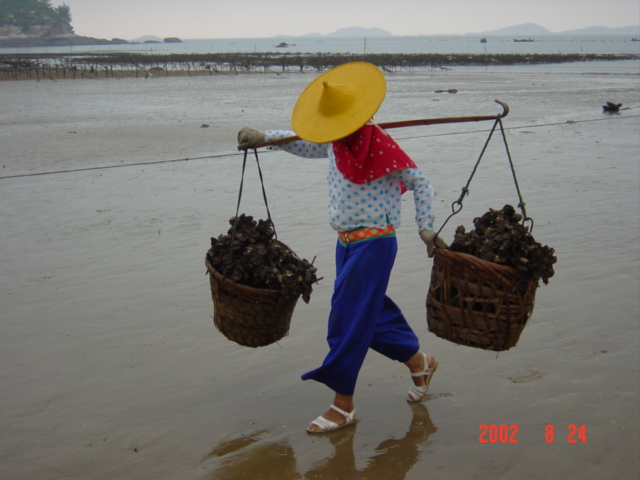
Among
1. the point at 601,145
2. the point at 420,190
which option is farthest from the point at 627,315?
the point at 601,145

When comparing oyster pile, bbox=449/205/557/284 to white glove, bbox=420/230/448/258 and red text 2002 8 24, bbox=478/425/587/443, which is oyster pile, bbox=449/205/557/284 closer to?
white glove, bbox=420/230/448/258

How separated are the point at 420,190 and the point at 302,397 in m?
1.20

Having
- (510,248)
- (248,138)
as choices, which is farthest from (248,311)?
(510,248)

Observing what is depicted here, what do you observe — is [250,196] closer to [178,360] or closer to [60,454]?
[178,360]

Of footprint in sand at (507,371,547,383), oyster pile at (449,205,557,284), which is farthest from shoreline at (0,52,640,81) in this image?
oyster pile at (449,205,557,284)

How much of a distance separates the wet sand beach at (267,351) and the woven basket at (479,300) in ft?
1.64

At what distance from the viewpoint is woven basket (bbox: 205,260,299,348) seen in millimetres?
2707

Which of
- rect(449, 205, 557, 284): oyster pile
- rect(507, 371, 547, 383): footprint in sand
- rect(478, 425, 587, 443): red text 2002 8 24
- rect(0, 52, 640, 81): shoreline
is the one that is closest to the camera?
rect(449, 205, 557, 284): oyster pile

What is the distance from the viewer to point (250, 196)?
6910 millimetres

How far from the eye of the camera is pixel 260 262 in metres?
2.71

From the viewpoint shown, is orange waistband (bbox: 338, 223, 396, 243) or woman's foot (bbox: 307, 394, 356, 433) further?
woman's foot (bbox: 307, 394, 356, 433)

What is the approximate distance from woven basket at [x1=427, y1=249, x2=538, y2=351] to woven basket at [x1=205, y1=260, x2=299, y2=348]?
629 mm

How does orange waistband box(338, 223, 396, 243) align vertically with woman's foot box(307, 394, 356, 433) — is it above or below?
above

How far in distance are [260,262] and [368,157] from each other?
24.4 inches
